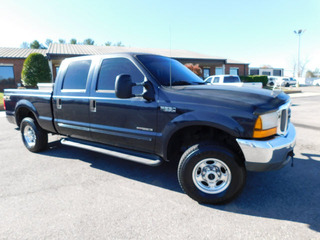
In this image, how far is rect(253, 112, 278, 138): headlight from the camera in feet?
8.35

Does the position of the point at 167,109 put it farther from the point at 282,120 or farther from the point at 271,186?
the point at 271,186

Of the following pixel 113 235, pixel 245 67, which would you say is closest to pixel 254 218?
pixel 113 235

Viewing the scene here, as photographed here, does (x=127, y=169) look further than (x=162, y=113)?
Yes

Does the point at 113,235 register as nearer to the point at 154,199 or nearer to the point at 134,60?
the point at 154,199

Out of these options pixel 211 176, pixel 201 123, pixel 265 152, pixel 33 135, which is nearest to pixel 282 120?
pixel 265 152

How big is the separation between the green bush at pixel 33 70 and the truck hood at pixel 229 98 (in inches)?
705

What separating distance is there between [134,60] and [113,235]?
7.74 ft

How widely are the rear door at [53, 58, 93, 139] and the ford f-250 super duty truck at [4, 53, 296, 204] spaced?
0.06 ft

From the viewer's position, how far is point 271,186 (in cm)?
335

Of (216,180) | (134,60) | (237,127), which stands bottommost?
(216,180)

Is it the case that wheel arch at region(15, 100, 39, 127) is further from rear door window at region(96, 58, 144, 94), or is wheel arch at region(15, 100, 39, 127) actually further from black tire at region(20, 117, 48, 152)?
rear door window at region(96, 58, 144, 94)

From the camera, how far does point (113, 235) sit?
91.3 inches

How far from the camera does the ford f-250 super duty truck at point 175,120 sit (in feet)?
8.57

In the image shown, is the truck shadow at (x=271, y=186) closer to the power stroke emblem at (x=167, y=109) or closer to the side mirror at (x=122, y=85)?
the power stroke emblem at (x=167, y=109)
